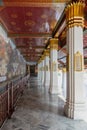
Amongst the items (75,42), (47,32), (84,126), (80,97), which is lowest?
(84,126)

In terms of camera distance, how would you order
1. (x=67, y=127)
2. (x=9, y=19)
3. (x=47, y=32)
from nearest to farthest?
1. (x=67, y=127)
2. (x=9, y=19)
3. (x=47, y=32)

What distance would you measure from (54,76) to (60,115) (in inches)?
216

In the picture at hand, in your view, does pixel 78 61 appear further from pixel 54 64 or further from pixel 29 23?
pixel 54 64

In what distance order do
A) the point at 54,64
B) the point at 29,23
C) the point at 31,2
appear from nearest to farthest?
1. the point at 31,2
2. the point at 29,23
3. the point at 54,64

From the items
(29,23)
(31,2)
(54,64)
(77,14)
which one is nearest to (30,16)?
(29,23)

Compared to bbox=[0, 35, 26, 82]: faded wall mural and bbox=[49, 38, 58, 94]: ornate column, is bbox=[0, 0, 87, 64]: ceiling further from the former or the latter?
bbox=[0, 35, 26, 82]: faded wall mural

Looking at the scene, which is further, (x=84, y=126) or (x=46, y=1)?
(x=46, y=1)

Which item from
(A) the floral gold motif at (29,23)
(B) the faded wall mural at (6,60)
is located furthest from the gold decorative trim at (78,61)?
(B) the faded wall mural at (6,60)

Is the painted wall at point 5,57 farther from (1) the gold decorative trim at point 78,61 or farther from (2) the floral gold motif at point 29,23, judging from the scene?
(1) the gold decorative trim at point 78,61

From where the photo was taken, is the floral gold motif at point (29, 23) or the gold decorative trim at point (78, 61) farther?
the floral gold motif at point (29, 23)

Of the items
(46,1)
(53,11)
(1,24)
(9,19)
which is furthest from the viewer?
(1,24)

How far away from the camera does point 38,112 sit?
596 cm

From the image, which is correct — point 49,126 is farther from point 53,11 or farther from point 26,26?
point 26,26

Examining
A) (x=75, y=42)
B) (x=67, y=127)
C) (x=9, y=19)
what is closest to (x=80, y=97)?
(x=67, y=127)
